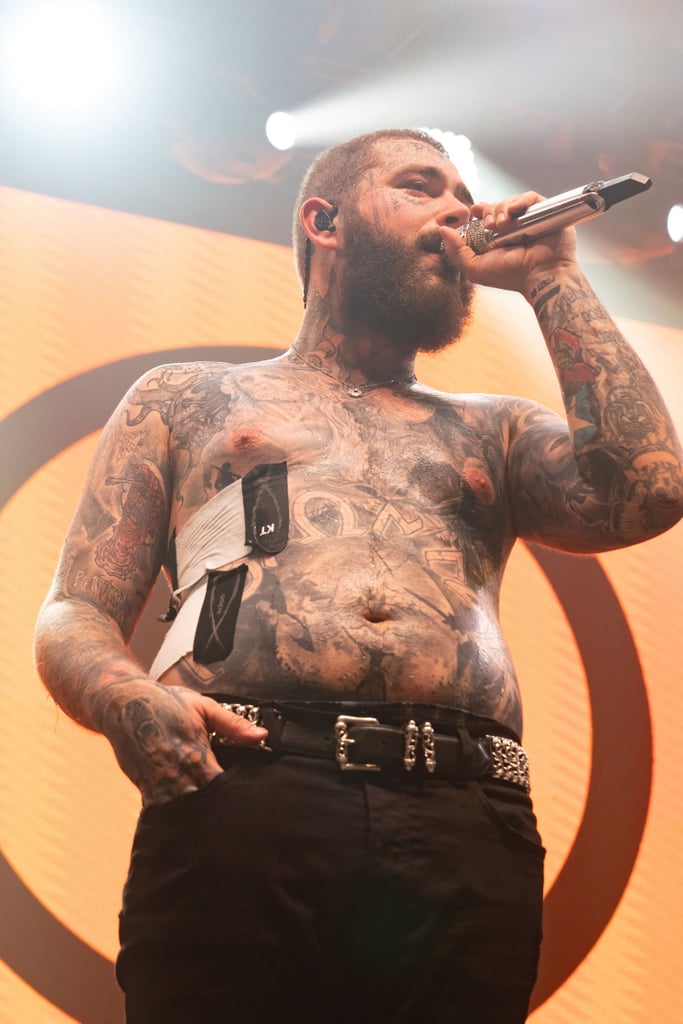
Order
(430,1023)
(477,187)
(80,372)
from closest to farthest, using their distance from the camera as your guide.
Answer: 1. (430,1023)
2. (80,372)
3. (477,187)

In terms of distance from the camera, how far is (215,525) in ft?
4.84

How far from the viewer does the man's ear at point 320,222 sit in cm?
193

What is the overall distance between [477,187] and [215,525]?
1667 mm

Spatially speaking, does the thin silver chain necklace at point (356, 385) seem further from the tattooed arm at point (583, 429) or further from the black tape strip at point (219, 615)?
the black tape strip at point (219, 615)

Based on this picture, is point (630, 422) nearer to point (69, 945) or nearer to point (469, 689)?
point (469, 689)

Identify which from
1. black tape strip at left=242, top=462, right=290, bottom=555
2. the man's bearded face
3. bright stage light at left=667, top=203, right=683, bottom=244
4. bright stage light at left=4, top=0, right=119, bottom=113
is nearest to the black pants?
black tape strip at left=242, top=462, right=290, bottom=555

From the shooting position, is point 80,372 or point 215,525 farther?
point 80,372

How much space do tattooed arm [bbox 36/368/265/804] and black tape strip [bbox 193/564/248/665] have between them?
0.09 m

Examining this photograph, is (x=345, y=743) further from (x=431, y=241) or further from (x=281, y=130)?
(x=281, y=130)

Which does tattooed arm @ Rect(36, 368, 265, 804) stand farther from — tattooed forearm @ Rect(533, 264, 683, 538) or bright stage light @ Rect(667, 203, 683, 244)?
bright stage light @ Rect(667, 203, 683, 244)

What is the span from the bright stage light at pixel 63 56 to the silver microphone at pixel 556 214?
1267 millimetres

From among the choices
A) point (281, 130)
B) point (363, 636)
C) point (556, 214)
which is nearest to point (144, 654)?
point (363, 636)

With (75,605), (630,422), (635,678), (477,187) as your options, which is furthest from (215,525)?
(477,187)

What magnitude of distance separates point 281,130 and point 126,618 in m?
1.65
